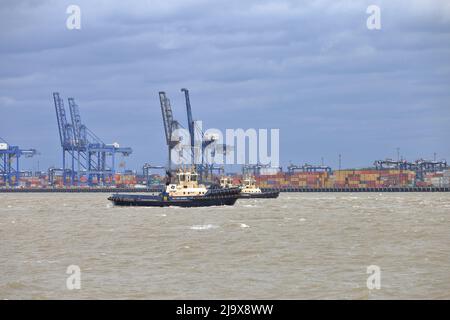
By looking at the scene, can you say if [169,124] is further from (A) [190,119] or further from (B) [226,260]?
(B) [226,260]

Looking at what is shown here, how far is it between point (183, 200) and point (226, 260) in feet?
172

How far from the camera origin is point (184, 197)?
8631 cm

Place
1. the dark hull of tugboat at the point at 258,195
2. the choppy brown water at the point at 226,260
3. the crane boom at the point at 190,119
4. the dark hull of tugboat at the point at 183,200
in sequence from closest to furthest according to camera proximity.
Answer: the choppy brown water at the point at 226,260 < the dark hull of tugboat at the point at 183,200 < the dark hull of tugboat at the point at 258,195 < the crane boom at the point at 190,119

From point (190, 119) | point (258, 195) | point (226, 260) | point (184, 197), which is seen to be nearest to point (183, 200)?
point (184, 197)

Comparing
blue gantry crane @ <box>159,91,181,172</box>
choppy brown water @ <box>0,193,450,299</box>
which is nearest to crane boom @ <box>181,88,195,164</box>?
blue gantry crane @ <box>159,91,181,172</box>

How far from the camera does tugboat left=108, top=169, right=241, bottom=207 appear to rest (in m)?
86.1

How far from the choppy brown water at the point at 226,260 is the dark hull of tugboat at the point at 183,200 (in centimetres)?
3017

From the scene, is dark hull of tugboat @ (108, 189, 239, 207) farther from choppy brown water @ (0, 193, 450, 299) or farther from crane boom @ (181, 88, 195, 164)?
crane boom @ (181, 88, 195, 164)

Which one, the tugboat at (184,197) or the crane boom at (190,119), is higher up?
the crane boom at (190,119)

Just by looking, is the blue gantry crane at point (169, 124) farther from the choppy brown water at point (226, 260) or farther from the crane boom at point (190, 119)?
the choppy brown water at point (226, 260)

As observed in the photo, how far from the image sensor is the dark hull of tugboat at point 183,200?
86.1 m

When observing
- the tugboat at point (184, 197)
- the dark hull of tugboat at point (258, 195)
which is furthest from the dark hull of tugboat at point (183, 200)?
the dark hull of tugboat at point (258, 195)
